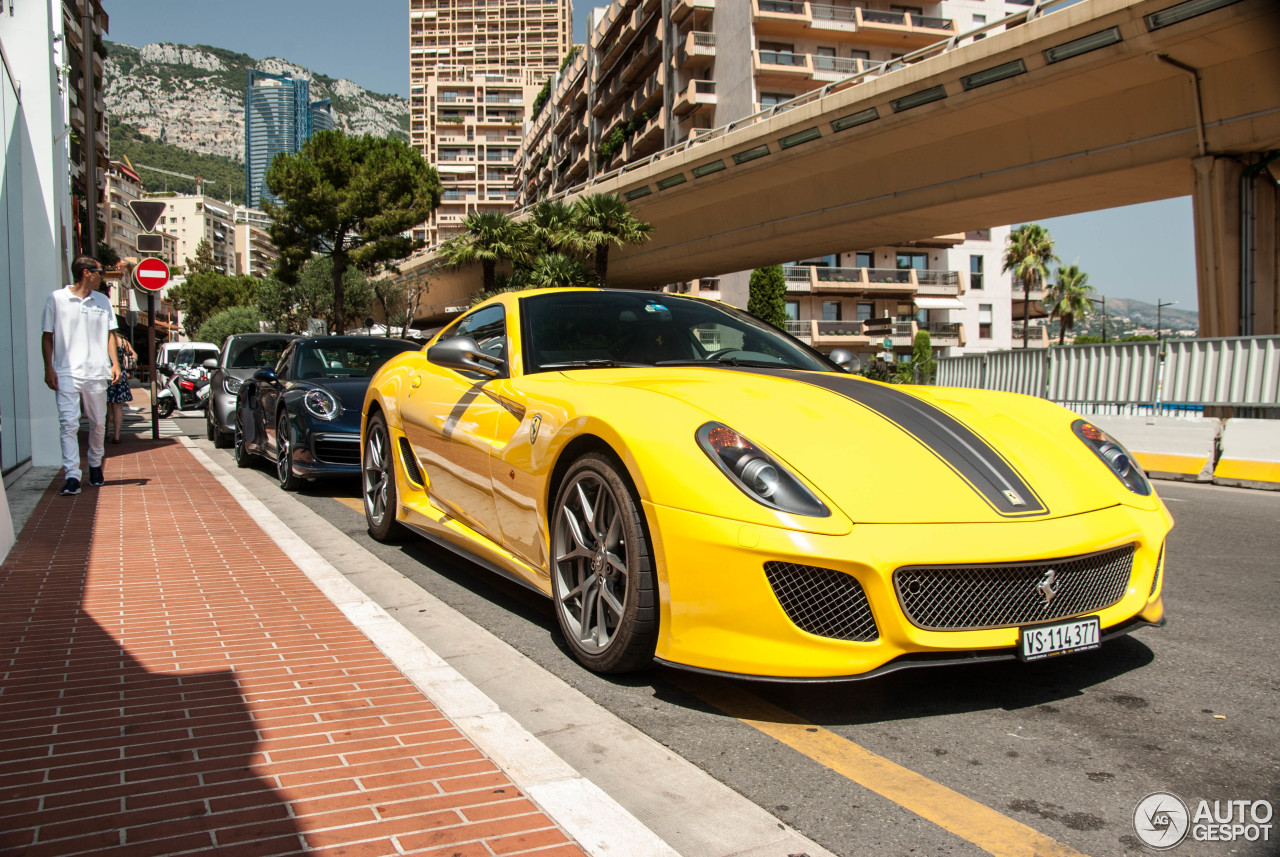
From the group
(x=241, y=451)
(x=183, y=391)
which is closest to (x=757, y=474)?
(x=241, y=451)

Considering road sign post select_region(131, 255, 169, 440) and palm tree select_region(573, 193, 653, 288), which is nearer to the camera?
road sign post select_region(131, 255, 169, 440)

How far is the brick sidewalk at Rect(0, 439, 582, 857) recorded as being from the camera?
84.0 inches

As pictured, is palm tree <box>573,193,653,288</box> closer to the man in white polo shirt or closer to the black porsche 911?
the black porsche 911

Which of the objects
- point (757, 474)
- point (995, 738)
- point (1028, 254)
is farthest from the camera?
point (1028, 254)

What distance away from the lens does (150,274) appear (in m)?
13.7

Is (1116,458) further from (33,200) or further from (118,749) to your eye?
(33,200)

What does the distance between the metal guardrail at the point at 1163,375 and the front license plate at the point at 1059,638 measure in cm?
861

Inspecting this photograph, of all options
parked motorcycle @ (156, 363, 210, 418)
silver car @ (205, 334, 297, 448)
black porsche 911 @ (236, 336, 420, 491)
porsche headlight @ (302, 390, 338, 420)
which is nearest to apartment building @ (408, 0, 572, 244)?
parked motorcycle @ (156, 363, 210, 418)

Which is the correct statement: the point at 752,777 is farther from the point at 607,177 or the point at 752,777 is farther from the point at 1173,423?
the point at 607,177

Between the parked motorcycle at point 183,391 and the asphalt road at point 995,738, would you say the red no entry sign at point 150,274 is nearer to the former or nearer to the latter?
the parked motorcycle at point 183,391

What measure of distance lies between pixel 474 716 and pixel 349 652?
0.89m

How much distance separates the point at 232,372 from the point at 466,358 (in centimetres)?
997

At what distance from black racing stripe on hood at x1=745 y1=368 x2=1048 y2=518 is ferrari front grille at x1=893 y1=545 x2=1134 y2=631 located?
0.19 metres

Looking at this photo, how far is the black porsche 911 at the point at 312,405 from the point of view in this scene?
25.2ft
